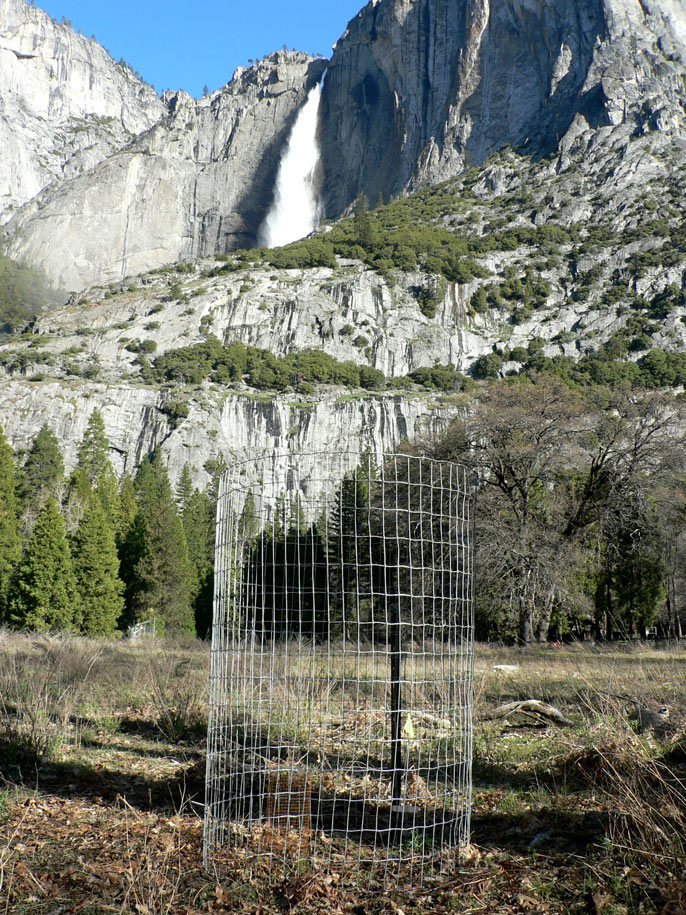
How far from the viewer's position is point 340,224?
98188mm

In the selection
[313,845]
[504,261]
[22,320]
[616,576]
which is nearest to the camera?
[313,845]

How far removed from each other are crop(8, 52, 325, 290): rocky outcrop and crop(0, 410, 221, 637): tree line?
72778 millimetres

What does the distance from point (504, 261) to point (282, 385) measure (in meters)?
31.6

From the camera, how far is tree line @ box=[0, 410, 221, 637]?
2775 cm

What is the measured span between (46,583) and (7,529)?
5595 millimetres

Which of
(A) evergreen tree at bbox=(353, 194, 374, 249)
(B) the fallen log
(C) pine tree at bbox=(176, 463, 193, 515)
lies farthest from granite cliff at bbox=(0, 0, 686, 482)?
(B) the fallen log

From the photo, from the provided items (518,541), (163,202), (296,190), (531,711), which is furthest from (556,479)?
(163,202)

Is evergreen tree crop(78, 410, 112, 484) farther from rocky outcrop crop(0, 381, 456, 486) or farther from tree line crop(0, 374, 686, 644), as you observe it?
tree line crop(0, 374, 686, 644)

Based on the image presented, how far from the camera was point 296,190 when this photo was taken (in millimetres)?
117188

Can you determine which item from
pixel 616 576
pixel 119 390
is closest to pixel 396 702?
pixel 616 576

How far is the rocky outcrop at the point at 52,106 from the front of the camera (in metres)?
125

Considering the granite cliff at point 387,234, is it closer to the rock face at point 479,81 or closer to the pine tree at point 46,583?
the rock face at point 479,81

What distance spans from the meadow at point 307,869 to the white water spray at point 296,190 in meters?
112

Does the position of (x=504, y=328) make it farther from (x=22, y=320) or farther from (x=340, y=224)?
(x=22, y=320)
